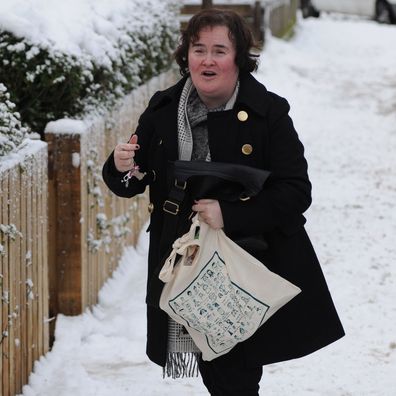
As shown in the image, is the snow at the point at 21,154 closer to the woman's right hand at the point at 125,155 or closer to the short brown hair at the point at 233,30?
the woman's right hand at the point at 125,155

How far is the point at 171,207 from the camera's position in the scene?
3605mm

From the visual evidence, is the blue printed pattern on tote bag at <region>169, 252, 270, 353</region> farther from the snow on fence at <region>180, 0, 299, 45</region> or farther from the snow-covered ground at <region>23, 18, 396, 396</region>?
the snow on fence at <region>180, 0, 299, 45</region>

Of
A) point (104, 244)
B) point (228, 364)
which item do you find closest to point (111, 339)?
point (104, 244)

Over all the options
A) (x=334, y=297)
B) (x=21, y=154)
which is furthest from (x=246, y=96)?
(x=334, y=297)

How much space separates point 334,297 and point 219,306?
9.94 ft

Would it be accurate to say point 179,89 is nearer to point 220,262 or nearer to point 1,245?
point 220,262

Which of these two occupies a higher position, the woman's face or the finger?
the woman's face

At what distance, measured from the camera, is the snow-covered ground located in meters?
5.10

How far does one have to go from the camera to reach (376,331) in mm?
5906

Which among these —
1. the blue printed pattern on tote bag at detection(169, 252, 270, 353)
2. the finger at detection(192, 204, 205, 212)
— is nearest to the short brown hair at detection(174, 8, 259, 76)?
the finger at detection(192, 204, 205, 212)

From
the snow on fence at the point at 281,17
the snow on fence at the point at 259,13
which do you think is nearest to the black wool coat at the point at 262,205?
the snow on fence at the point at 259,13

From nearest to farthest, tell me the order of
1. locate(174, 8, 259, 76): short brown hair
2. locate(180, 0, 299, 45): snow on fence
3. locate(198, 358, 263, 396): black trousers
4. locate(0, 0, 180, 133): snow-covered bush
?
1. locate(174, 8, 259, 76): short brown hair
2. locate(198, 358, 263, 396): black trousers
3. locate(0, 0, 180, 133): snow-covered bush
4. locate(180, 0, 299, 45): snow on fence

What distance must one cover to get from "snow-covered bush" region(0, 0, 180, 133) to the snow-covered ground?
3.76ft

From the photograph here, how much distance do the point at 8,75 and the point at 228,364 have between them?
2.41 metres
